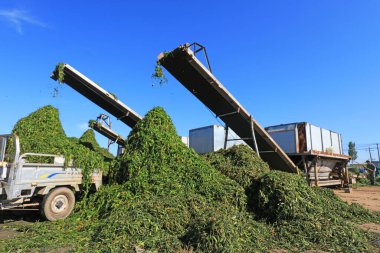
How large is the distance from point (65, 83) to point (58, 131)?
2.35 metres

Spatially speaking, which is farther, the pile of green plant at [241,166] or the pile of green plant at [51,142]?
the pile of green plant at [241,166]

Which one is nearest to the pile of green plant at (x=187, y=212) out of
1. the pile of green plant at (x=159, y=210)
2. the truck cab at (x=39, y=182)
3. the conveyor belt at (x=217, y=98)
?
the pile of green plant at (x=159, y=210)

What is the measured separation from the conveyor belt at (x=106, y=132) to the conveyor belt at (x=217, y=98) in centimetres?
612

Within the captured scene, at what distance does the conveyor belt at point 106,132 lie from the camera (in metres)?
13.6

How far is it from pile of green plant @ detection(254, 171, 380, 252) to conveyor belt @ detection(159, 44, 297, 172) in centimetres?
315

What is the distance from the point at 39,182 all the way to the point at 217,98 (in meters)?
6.04

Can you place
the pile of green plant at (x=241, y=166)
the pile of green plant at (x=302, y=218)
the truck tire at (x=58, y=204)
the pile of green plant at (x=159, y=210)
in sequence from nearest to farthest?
the pile of green plant at (x=159, y=210) < the pile of green plant at (x=302, y=218) < the truck tire at (x=58, y=204) < the pile of green plant at (x=241, y=166)

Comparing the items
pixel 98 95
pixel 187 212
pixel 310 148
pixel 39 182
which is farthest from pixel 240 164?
pixel 310 148

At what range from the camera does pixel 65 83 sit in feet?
32.8

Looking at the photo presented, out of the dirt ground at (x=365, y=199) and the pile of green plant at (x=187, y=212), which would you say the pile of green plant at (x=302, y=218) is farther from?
the dirt ground at (x=365, y=199)

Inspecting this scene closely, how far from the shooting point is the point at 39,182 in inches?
245

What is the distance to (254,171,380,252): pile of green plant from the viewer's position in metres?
5.25

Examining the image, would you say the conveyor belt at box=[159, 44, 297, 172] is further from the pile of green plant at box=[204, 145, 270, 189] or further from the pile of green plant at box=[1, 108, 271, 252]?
the pile of green plant at box=[1, 108, 271, 252]

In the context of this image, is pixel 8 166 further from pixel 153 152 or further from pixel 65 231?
pixel 153 152
